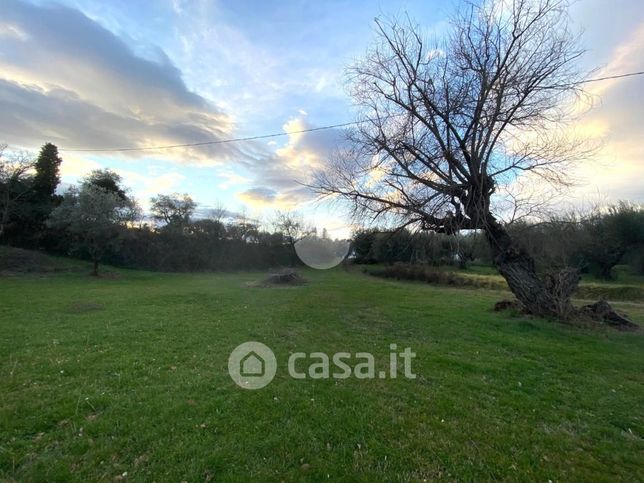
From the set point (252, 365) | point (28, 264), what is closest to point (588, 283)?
point (252, 365)

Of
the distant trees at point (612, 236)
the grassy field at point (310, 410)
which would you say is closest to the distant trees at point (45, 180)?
the grassy field at point (310, 410)

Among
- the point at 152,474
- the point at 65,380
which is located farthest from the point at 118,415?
the point at 65,380

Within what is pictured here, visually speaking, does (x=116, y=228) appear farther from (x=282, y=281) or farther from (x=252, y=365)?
(x=252, y=365)

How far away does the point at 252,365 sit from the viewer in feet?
16.0

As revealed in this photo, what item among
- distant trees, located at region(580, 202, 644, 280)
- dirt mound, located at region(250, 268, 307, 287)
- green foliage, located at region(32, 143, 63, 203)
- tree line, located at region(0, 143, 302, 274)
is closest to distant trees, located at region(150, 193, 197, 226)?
tree line, located at region(0, 143, 302, 274)

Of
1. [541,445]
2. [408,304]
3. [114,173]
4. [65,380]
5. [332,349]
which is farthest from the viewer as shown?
[114,173]

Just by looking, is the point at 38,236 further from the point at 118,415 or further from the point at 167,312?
the point at 118,415

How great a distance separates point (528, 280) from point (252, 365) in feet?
28.5

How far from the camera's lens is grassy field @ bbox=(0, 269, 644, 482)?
8.50 feet

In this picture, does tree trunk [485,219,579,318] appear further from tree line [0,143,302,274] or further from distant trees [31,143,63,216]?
distant trees [31,143,63,216]

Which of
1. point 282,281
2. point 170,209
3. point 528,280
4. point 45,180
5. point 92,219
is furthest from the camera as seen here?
point 170,209

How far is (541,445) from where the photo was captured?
2.94 meters

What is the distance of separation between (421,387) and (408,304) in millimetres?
7794

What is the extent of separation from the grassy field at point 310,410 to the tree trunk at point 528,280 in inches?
86.7
